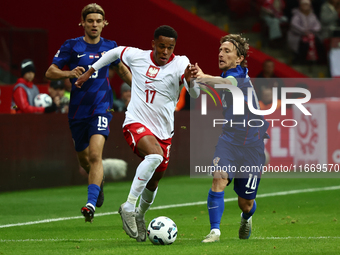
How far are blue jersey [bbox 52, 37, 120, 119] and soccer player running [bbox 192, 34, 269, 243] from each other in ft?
6.36

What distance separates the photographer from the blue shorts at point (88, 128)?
7871 millimetres

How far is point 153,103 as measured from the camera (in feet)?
22.1

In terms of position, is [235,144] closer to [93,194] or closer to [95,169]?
[93,194]

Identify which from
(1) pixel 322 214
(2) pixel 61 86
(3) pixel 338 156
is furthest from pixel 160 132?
(3) pixel 338 156

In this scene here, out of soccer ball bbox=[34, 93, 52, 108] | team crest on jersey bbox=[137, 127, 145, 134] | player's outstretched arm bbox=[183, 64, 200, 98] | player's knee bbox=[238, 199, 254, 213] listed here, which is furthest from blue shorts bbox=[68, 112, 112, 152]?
soccer ball bbox=[34, 93, 52, 108]

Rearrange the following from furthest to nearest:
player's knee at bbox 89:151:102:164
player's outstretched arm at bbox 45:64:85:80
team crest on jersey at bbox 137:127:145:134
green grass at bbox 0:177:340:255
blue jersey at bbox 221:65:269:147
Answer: player's knee at bbox 89:151:102:164 < player's outstretched arm at bbox 45:64:85:80 < team crest on jersey at bbox 137:127:145:134 < blue jersey at bbox 221:65:269:147 < green grass at bbox 0:177:340:255

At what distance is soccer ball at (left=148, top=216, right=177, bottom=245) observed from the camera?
623 centimetres

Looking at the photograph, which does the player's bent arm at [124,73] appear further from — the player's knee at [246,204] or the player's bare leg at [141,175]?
the player's knee at [246,204]

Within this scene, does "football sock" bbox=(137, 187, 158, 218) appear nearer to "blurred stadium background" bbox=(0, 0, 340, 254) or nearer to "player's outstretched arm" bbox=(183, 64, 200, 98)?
"player's outstretched arm" bbox=(183, 64, 200, 98)

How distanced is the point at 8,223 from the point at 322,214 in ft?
14.0

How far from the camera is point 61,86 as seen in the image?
40.5 feet

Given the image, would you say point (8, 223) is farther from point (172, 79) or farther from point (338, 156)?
point (338, 156)

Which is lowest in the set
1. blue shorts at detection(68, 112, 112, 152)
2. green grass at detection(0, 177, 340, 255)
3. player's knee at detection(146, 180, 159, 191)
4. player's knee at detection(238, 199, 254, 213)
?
green grass at detection(0, 177, 340, 255)

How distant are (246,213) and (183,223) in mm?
1682
